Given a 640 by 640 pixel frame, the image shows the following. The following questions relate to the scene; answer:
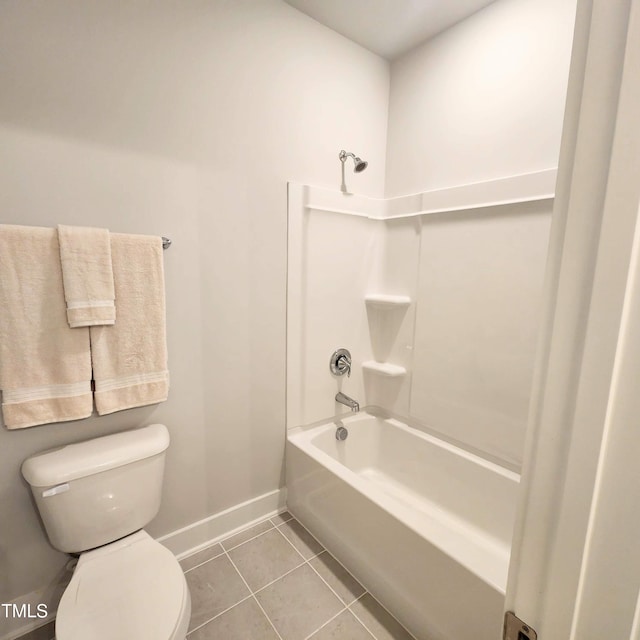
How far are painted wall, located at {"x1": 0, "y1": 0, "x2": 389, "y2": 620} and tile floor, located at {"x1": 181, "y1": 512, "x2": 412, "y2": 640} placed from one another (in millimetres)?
246

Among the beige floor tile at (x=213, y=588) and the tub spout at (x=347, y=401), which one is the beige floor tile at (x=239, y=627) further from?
the tub spout at (x=347, y=401)

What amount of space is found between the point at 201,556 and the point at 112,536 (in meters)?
0.58

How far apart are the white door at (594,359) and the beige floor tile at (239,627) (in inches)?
52.6

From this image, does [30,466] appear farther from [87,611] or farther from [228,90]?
[228,90]

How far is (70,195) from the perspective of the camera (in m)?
1.23

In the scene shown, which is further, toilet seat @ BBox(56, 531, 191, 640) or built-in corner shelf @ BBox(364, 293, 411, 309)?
built-in corner shelf @ BBox(364, 293, 411, 309)

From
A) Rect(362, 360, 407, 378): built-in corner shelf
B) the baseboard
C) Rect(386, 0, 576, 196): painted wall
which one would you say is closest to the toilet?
the baseboard

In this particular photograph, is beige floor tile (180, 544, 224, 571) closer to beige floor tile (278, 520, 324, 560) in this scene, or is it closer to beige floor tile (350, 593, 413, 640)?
beige floor tile (278, 520, 324, 560)

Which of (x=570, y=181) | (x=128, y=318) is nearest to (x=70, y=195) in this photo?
(x=128, y=318)

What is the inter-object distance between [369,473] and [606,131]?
2.22 meters

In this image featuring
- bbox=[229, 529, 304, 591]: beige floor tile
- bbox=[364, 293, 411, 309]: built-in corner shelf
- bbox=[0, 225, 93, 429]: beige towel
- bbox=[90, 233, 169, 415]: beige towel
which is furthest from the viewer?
bbox=[364, 293, 411, 309]: built-in corner shelf

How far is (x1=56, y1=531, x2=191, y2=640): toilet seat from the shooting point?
36.2 inches

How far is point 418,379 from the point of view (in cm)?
203

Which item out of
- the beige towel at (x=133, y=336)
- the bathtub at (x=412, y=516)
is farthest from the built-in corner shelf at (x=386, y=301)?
the beige towel at (x=133, y=336)
